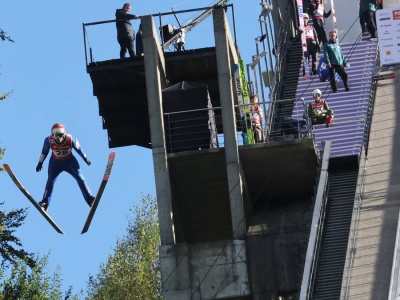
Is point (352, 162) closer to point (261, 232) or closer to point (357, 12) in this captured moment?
point (261, 232)

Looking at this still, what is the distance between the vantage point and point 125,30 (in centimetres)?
5450

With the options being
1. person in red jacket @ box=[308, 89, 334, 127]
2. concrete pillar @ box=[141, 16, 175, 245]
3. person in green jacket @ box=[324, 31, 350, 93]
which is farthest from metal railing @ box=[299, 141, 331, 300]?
concrete pillar @ box=[141, 16, 175, 245]

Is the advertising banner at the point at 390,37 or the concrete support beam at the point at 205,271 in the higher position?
the advertising banner at the point at 390,37

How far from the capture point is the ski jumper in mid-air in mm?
50469

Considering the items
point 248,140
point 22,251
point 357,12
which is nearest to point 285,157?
point 248,140

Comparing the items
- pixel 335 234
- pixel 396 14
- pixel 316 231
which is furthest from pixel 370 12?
pixel 316 231

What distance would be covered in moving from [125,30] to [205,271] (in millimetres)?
6574

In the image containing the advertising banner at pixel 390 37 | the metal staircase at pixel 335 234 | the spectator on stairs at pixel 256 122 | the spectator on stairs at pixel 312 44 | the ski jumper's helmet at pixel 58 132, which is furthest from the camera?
the spectator on stairs at pixel 312 44

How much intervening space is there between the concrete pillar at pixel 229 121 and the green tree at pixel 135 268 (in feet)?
69.3

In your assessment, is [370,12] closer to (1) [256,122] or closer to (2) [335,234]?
(1) [256,122]

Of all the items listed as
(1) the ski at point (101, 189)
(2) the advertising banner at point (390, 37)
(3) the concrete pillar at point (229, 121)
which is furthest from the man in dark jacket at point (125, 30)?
(2) the advertising banner at point (390, 37)

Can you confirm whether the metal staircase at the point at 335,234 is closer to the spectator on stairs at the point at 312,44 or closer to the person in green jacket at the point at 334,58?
the person in green jacket at the point at 334,58

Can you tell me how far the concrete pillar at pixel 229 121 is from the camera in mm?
52969

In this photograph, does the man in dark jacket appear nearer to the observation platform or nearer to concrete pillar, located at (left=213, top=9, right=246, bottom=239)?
the observation platform
